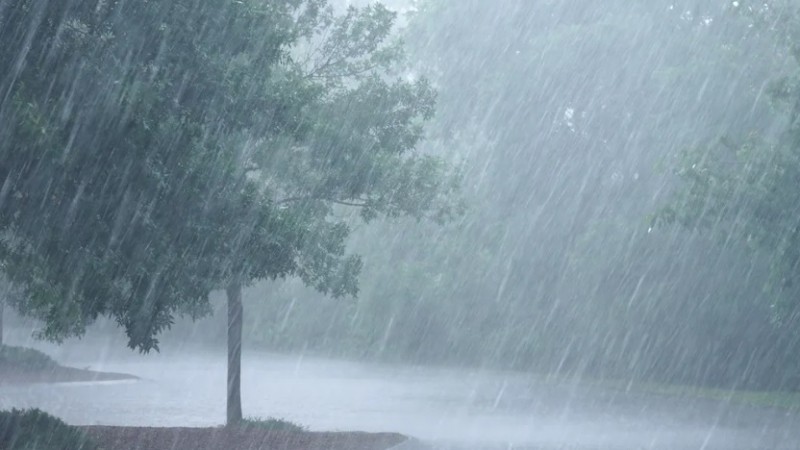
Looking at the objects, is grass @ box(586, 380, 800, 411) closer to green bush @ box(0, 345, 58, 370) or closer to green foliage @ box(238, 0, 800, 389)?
green foliage @ box(238, 0, 800, 389)

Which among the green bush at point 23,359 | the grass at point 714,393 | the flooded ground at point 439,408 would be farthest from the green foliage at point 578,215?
the green bush at point 23,359

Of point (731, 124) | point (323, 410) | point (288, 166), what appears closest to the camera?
point (288, 166)

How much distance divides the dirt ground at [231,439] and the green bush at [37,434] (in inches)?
56.9

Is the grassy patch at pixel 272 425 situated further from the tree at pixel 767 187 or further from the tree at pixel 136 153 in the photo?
the tree at pixel 767 187

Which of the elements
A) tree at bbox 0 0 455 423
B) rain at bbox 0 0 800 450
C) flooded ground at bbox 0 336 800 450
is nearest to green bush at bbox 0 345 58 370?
rain at bbox 0 0 800 450

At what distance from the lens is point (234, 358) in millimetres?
17406

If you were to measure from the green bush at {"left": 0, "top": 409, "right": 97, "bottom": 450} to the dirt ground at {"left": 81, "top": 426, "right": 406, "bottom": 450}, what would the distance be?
145cm

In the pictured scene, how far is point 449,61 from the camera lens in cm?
4056

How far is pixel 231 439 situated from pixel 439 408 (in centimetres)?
867

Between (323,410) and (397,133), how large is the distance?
23.2 feet

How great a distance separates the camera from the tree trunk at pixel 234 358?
1672 cm

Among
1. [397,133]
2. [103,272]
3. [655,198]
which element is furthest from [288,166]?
[655,198]

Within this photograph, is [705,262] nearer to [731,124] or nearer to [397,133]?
[731,124]

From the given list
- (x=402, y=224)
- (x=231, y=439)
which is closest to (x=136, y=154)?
(x=231, y=439)
